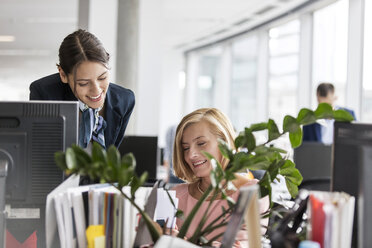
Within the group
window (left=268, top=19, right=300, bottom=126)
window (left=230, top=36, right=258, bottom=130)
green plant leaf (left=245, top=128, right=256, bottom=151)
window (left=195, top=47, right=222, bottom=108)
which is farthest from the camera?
window (left=195, top=47, right=222, bottom=108)

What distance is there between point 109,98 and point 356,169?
3.92 ft

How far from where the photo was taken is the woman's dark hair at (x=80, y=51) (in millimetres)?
1830

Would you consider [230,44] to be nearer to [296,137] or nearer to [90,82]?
[90,82]

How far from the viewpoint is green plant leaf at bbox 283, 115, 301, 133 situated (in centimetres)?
126

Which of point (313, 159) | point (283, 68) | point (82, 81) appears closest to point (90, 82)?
point (82, 81)

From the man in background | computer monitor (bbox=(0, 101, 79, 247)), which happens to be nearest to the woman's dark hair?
computer monitor (bbox=(0, 101, 79, 247))

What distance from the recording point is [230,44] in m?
10.3

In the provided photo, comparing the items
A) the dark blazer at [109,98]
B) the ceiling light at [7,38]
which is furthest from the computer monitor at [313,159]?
the ceiling light at [7,38]

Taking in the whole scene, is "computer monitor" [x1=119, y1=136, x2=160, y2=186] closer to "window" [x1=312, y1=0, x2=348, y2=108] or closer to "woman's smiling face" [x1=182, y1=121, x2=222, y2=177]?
"woman's smiling face" [x1=182, y1=121, x2=222, y2=177]

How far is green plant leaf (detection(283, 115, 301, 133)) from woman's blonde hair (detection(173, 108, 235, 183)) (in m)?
0.47

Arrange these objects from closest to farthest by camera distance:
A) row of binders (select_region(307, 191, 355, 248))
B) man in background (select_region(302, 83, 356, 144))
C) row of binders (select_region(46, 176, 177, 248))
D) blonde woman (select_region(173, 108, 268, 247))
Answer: row of binders (select_region(307, 191, 355, 248))
row of binders (select_region(46, 176, 177, 248))
blonde woman (select_region(173, 108, 268, 247))
man in background (select_region(302, 83, 356, 144))

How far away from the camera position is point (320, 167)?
3.51 m

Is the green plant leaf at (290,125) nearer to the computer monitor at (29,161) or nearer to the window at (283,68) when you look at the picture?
the computer monitor at (29,161)

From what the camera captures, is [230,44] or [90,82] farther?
[230,44]
